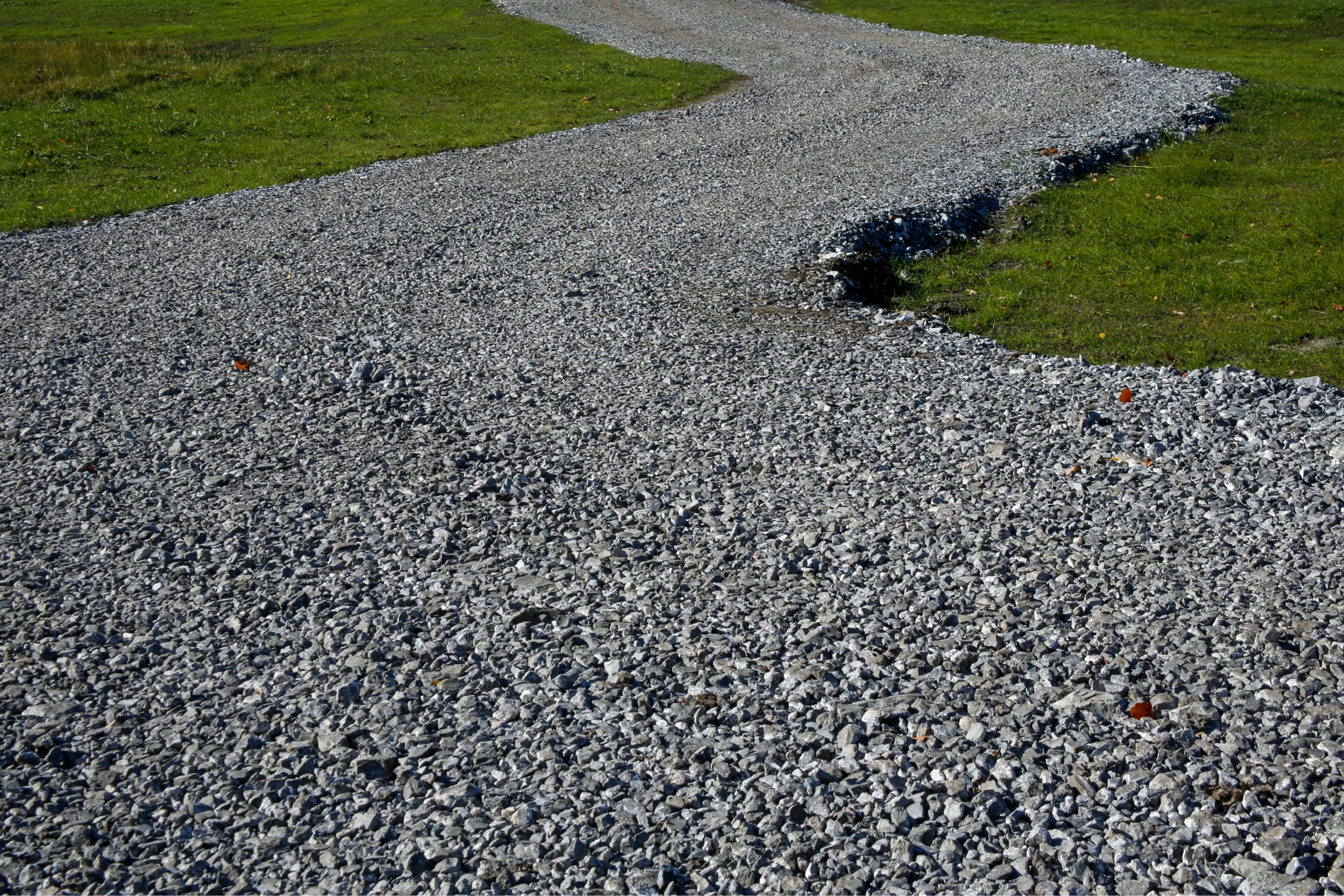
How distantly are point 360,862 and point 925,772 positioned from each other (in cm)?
282

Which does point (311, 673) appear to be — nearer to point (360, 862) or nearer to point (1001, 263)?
point (360, 862)

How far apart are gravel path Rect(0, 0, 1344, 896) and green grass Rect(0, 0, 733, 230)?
22.8 feet

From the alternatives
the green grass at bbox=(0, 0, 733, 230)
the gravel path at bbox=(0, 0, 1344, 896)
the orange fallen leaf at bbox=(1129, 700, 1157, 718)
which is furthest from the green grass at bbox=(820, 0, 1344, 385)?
the green grass at bbox=(0, 0, 733, 230)

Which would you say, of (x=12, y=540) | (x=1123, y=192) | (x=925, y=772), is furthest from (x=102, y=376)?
(x=1123, y=192)

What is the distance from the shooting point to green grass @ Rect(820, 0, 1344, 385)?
11.6 meters

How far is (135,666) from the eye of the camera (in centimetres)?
651

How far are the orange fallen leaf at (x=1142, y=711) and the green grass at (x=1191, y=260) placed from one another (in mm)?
6056

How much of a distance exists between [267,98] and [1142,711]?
27.6 meters

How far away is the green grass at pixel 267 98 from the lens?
66.4 ft

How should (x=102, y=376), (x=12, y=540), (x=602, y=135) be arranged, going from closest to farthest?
1. (x=12, y=540)
2. (x=102, y=376)
3. (x=602, y=135)

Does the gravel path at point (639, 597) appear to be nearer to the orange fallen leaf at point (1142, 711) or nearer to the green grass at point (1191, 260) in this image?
the orange fallen leaf at point (1142, 711)

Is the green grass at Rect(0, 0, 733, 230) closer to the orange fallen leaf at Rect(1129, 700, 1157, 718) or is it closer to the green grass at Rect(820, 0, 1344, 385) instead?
the green grass at Rect(820, 0, 1344, 385)

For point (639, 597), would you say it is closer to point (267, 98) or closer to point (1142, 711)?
point (1142, 711)

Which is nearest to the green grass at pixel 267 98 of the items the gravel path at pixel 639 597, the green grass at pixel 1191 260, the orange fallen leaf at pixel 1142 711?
the gravel path at pixel 639 597
